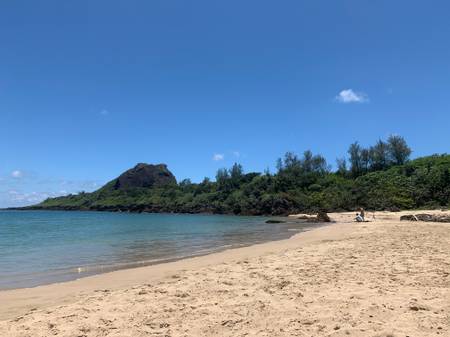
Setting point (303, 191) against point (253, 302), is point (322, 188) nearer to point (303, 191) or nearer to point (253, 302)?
point (303, 191)

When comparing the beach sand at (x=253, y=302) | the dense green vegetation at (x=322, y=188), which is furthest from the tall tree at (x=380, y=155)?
the beach sand at (x=253, y=302)

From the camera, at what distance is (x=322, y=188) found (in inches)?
4279

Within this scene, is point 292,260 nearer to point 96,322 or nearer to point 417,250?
point 417,250

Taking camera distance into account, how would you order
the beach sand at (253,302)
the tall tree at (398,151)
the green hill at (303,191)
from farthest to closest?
the tall tree at (398,151) < the green hill at (303,191) < the beach sand at (253,302)

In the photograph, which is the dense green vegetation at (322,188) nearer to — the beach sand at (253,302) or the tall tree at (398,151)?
the tall tree at (398,151)

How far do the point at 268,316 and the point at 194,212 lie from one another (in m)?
125

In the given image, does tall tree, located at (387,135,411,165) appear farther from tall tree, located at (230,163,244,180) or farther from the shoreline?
the shoreline

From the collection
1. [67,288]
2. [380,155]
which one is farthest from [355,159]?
[67,288]

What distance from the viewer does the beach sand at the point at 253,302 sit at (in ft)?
20.9

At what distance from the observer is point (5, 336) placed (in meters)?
6.46

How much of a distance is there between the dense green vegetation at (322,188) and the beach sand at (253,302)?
64.6 m

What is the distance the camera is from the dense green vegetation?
76.7 m

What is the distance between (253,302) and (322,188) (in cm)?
10424

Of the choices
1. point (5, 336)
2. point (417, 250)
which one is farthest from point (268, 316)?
point (417, 250)
